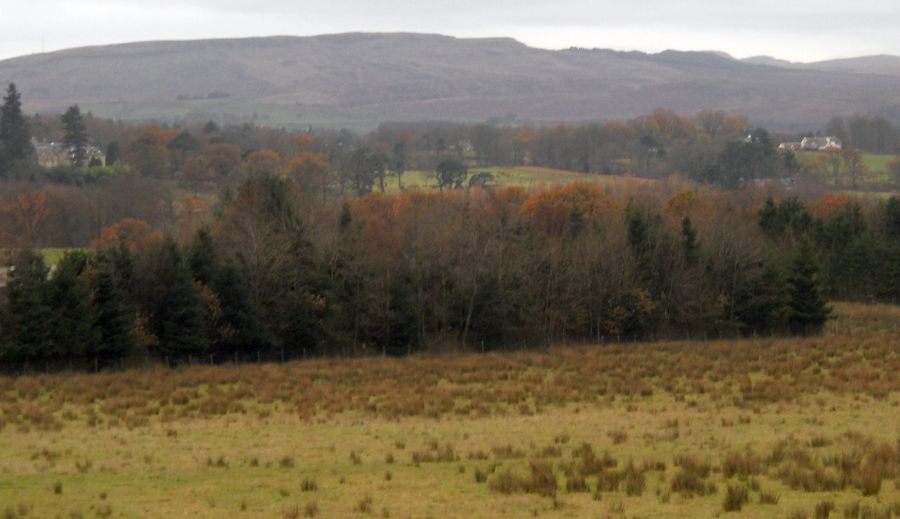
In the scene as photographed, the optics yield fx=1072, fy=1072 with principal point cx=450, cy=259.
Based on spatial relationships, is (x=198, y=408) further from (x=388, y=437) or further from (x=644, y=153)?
(x=644, y=153)

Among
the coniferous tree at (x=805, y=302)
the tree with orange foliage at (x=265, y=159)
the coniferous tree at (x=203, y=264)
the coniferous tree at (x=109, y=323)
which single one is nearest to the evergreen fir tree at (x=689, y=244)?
the coniferous tree at (x=805, y=302)

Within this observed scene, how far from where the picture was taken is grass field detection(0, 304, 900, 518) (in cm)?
1455

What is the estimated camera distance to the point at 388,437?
20938 mm

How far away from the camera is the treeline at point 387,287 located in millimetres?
38281

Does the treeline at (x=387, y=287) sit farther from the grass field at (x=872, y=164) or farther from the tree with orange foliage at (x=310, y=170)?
the grass field at (x=872, y=164)

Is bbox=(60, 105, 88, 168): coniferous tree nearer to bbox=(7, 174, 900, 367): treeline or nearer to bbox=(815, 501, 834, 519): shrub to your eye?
bbox=(7, 174, 900, 367): treeline

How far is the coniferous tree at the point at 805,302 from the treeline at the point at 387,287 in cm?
8

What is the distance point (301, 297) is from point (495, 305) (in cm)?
836

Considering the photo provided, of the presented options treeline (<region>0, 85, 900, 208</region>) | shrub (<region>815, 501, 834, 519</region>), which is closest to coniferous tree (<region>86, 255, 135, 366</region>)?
shrub (<region>815, 501, 834, 519</region>)

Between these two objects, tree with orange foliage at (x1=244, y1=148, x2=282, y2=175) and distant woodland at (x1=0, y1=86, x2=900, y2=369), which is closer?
distant woodland at (x1=0, y1=86, x2=900, y2=369)

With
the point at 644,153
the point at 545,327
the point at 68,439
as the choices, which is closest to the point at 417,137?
the point at 644,153

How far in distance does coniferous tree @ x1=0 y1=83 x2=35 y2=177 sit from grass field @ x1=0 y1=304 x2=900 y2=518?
72.7 meters

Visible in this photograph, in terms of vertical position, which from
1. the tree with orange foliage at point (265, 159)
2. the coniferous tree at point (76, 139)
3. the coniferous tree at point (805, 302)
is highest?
the coniferous tree at point (76, 139)

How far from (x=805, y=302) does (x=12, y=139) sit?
78727 millimetres
